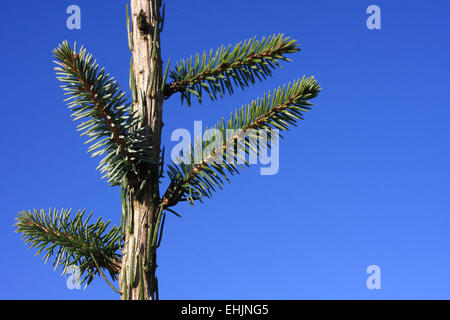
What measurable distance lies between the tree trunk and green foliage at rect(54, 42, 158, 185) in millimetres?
116

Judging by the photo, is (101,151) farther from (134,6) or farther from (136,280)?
(134,6)

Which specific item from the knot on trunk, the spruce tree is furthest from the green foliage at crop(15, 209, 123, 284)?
the knot on trunk

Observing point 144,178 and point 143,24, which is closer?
point 144,178

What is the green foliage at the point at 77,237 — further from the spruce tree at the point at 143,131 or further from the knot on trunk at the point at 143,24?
the knot on trunk at the point at 143,24

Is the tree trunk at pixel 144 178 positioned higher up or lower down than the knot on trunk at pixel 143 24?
lower down

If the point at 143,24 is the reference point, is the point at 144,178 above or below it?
below

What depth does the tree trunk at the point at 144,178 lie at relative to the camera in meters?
2.53

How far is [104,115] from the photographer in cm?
251

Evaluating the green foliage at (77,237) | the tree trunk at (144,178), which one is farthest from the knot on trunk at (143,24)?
the green foliage at (77,237)

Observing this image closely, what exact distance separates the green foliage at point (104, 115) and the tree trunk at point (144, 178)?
0.38 ft

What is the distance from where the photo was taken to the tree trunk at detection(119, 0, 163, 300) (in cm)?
253

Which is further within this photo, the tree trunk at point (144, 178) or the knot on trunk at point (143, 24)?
the knot on trunk at point (143, 24)

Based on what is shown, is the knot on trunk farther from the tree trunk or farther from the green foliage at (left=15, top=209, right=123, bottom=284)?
the green foliage at (left=15, top=209, right=123, bottom=284)

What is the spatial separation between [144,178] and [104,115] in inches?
17.7
